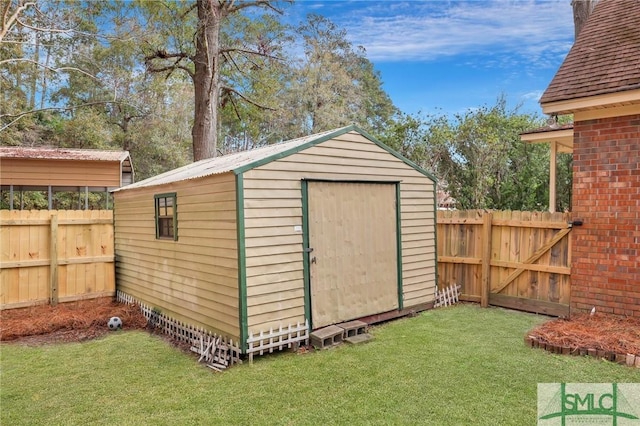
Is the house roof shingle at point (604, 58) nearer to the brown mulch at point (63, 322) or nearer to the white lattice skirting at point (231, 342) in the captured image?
the white lattice skirting at point (231, 342)

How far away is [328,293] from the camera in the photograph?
18.3 ft

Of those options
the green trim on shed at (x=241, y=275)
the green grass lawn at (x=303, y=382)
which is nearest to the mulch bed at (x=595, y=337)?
the green grass lawn at (x=303, y=382)

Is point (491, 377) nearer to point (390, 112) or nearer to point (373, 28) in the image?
point (373, 28)

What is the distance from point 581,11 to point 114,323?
37.6 feet

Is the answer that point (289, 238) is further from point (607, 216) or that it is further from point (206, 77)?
point (206, 77)

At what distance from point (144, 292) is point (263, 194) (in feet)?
11.3

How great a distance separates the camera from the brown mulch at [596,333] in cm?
461

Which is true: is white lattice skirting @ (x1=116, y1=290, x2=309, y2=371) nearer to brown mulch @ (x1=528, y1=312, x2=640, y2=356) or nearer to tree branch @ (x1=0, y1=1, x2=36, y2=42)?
brown mulch @ (x1=528, y1=312, x2=640, y2=356)

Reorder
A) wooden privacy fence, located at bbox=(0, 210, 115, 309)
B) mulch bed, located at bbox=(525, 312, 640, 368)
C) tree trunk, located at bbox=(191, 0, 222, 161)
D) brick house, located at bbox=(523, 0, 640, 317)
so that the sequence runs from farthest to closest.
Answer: tree trunk, located at bbox=(191, 0, 222, 161) < wooden privacy fence, located at bbox=(0, 210, 115, 309) < brick house, located at bbox=(523, 0, 640, 317) < mulch bed, located at bbox=(525, 312, 640, 368)

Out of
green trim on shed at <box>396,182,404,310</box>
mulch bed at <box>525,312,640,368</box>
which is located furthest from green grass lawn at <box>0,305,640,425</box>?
green trim on shed at <box>396,182,404,310</box>

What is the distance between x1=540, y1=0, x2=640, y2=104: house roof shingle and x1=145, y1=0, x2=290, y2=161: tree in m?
7.77

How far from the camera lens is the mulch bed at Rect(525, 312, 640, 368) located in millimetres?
4473

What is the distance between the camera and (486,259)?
728cm

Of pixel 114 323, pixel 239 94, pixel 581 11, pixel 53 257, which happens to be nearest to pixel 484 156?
pixel 581 11
